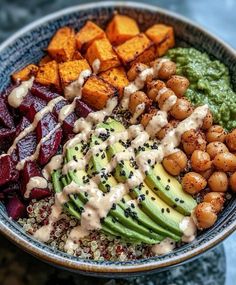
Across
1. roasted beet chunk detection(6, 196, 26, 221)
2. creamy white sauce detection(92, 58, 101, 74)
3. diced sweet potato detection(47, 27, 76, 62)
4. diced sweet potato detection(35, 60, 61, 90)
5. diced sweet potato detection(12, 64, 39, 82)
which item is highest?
creamy white sauce detection(92, 58, 101, 74)

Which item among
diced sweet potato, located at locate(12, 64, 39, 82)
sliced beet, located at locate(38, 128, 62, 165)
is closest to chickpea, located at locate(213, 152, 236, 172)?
sliced beet, located at locate(38, 128, 62, 165)

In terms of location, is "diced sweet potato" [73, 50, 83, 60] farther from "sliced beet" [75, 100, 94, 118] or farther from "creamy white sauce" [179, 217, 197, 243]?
"creamy white sauce" [179, 217, 197, 243]

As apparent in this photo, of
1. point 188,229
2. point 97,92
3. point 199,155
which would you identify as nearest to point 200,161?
point 199,155

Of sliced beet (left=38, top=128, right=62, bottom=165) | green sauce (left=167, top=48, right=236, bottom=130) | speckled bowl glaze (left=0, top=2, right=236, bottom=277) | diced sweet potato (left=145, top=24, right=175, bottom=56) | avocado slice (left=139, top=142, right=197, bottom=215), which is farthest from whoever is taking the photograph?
diced sweet potato (left=145, top=24, right=175, bottom=56)

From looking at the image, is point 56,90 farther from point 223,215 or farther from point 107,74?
point 223,215

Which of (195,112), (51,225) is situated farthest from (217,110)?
(51,225)

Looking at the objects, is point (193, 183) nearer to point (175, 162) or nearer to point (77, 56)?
point (175, 162)
